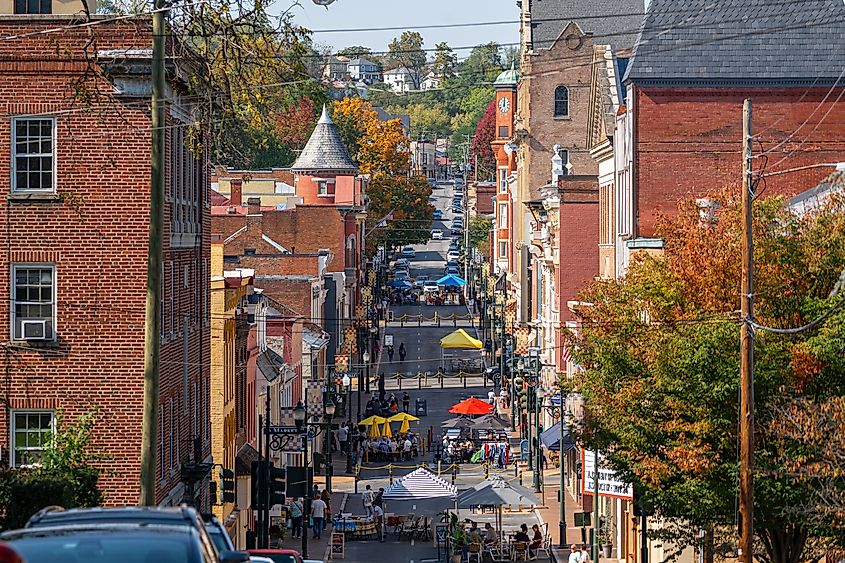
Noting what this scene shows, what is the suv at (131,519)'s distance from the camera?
1217 cm

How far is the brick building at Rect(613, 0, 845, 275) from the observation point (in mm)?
43125

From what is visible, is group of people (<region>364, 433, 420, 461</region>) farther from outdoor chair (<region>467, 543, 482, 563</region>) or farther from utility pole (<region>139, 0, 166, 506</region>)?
utility pole (<region>139, 0, 166, 506</region>)

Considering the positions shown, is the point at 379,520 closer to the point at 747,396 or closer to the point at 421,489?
the point at 421,489

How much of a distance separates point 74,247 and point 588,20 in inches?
2451

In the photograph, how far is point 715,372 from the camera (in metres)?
28.3

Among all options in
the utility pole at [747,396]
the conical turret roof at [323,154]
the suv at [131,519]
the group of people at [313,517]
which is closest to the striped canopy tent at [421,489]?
the group of people at [313,517]

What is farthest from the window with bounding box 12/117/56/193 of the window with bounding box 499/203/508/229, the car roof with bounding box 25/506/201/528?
the window with bounding box 499/203/508/229

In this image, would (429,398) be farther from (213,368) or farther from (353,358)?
(213,368)

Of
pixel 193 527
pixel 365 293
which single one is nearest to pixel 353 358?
pixel 365 293

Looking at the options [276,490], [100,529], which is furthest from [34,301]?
[100,529]

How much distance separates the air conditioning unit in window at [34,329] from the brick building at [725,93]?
1781 cm

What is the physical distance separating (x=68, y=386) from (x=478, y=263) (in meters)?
127

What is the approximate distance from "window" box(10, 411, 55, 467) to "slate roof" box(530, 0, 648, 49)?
59740mm

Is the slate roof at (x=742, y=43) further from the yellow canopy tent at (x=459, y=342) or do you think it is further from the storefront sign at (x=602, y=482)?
the yellow canopy tent at (x=459, y=342)
